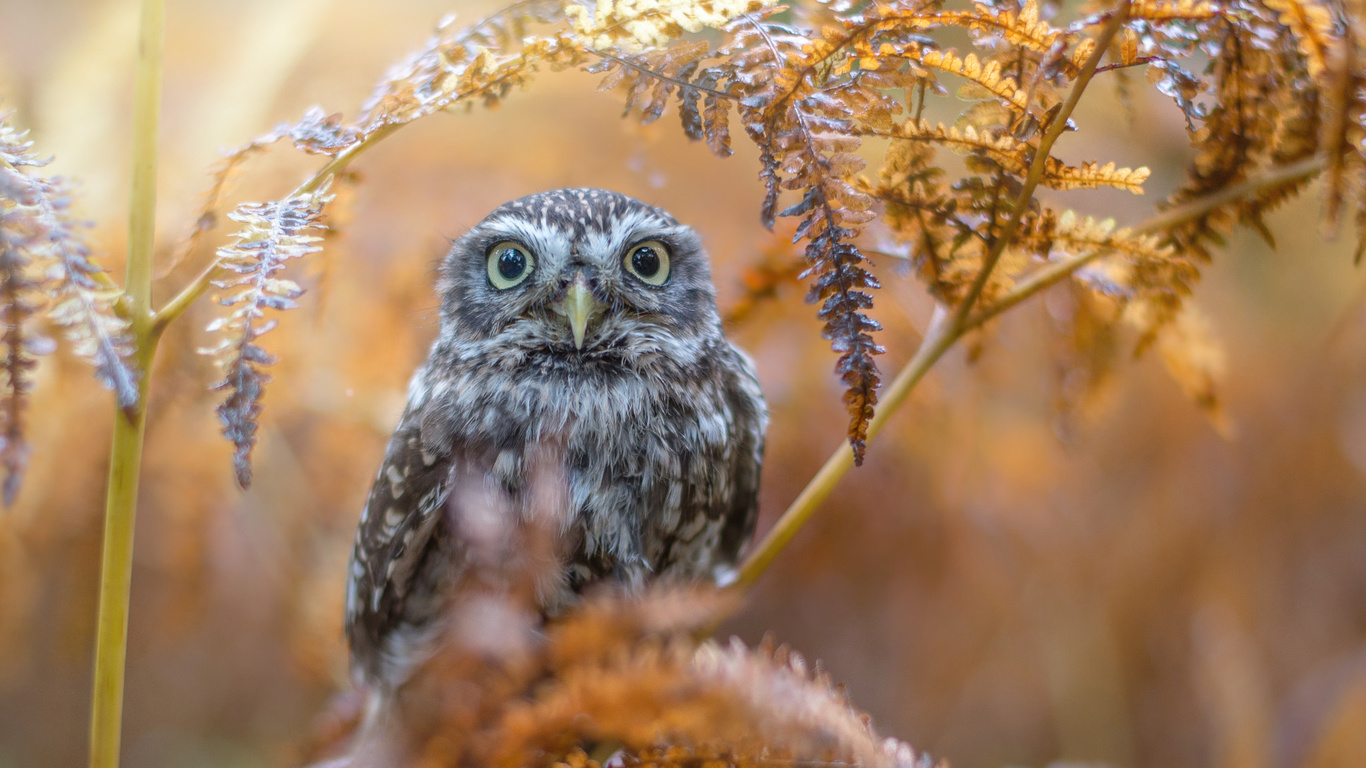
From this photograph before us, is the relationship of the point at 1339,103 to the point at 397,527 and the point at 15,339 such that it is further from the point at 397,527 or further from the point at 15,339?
the point at 397,527

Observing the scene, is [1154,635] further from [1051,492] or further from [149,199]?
[149,199]

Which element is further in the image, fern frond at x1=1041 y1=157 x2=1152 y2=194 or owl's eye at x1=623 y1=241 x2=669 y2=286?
owl's eye at x1=623 y1=241 x2=669 y2=286

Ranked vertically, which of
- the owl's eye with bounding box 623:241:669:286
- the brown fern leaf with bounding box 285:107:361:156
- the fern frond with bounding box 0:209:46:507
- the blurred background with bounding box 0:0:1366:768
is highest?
the brown fern leaf with bounding box 285:107:361:156

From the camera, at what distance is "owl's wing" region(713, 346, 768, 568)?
1.43m

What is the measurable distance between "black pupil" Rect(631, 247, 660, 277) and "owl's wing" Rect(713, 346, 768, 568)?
0.75 ft

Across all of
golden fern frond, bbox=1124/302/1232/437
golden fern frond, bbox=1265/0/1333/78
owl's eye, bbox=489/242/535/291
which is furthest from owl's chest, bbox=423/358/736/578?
golden fern frond, bbox=1265/0/1333/78

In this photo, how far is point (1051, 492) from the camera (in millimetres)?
2504

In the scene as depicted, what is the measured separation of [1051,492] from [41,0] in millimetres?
3592

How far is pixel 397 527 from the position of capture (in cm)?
131

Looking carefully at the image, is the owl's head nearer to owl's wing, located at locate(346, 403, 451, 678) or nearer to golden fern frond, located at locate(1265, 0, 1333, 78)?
owl's wing, located at locate(346, 403, 451, 678)

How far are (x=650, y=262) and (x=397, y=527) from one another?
2.13 ft

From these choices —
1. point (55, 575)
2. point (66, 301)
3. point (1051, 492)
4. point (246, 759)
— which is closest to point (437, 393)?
point (66, 301)

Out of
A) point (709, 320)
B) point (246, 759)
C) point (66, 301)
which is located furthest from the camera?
point (246, 759)

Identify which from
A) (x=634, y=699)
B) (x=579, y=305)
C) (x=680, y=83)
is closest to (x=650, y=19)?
(x=680, y=83)
